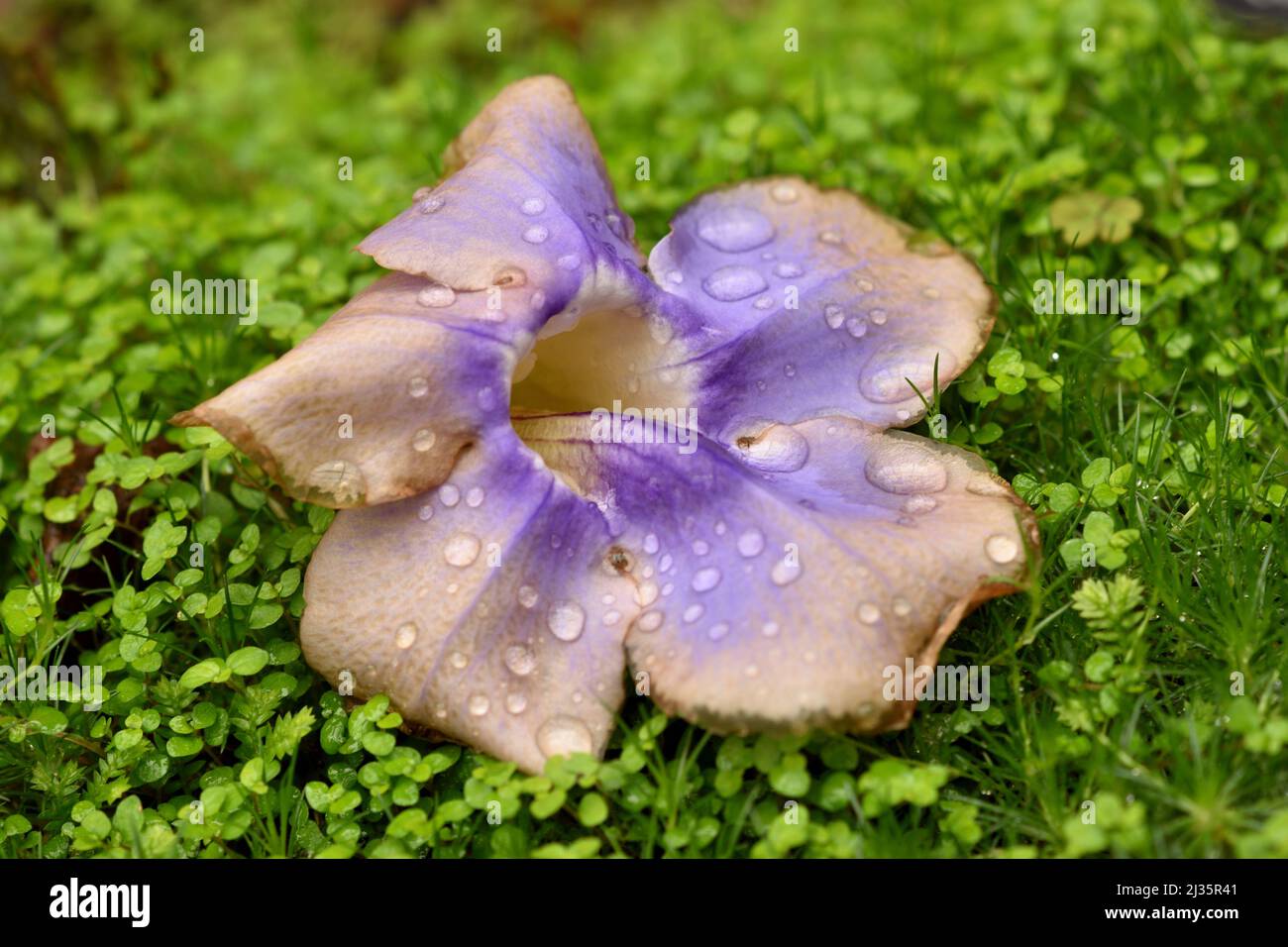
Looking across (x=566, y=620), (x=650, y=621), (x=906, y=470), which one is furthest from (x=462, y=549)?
(x=906, y=470)

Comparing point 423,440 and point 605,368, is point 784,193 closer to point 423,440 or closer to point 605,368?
point 605,368

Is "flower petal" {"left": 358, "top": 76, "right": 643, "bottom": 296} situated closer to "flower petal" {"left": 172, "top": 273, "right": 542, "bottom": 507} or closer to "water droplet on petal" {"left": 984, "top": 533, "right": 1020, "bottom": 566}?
"flower petal" {"left": 172, "top": 273, "right": 542, "bottom": 507}

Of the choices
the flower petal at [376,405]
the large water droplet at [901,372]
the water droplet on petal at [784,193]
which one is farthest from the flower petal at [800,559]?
the water droplet on petal at [784,193]

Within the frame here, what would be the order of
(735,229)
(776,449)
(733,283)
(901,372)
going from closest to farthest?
(776,449) → (901,372) → (733,283) → (735,229)

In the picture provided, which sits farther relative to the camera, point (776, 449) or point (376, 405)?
point (776, 449)

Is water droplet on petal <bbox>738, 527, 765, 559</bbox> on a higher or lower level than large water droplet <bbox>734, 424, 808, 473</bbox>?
lower

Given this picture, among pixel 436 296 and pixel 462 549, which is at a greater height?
pixel 436 296

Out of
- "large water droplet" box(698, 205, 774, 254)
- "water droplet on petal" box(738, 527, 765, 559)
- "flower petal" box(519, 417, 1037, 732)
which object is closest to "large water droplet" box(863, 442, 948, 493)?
"flower petal" box(519, 417, 1037, 732)

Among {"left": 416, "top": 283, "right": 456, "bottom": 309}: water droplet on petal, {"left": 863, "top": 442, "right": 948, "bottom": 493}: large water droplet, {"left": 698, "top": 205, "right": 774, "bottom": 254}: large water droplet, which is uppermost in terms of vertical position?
{"left": 698, "top": 205, "right": 774, "bottom": 254}: large water droplet
